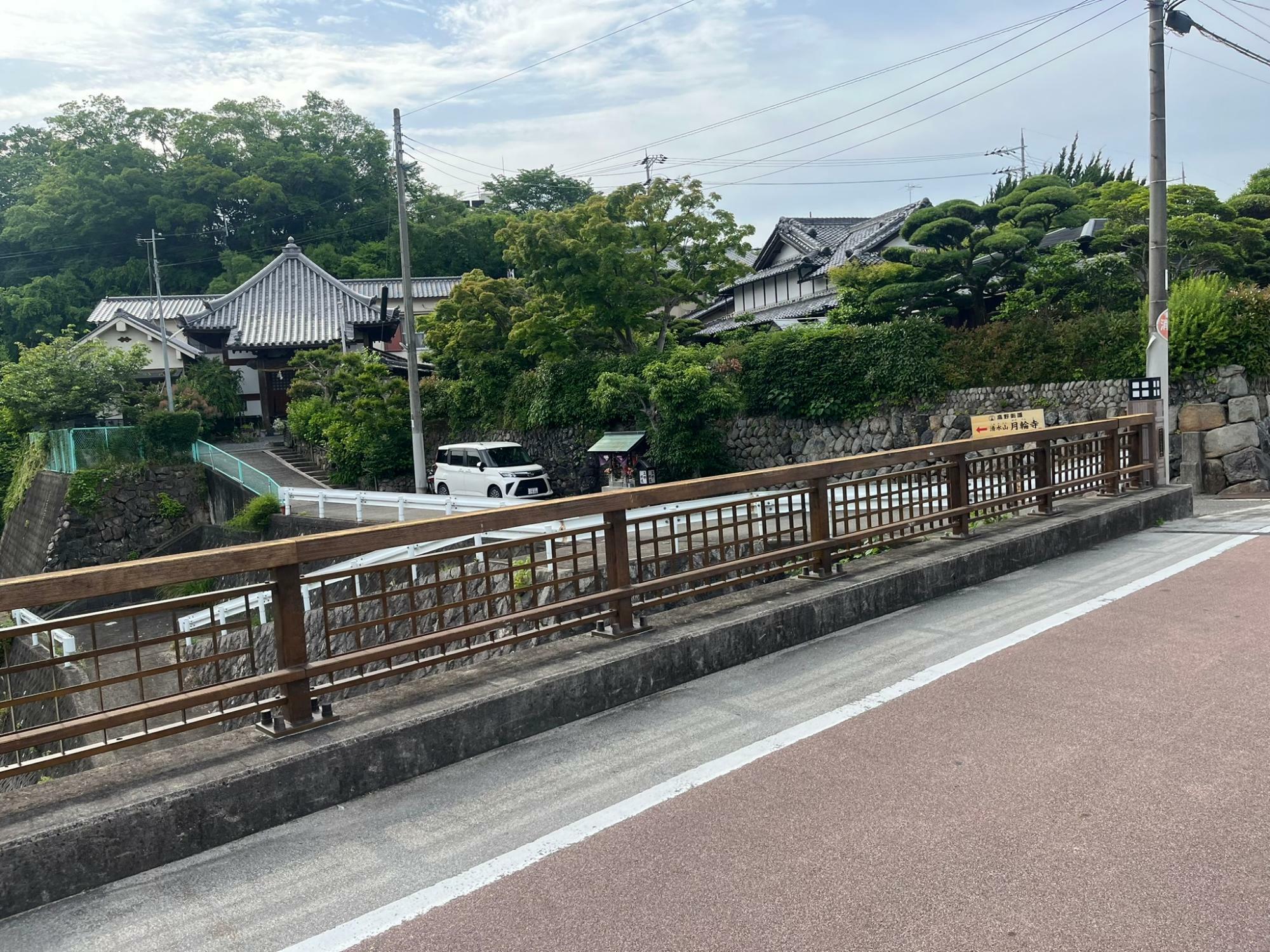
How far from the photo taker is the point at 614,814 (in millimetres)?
3805

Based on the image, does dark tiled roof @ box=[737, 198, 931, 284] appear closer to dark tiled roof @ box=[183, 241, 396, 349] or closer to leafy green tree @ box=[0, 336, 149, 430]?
dark tiled roof @ box=[183, 241, 396, 349]

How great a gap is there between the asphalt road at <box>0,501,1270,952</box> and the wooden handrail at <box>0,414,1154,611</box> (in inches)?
43.1

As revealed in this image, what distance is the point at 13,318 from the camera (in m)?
49.1

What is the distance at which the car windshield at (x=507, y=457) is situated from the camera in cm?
2545

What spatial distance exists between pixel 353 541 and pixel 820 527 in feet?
12.3

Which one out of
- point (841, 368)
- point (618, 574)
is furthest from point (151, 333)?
point (618, 574)

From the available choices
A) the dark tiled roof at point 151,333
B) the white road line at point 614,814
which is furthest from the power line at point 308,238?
the white road line at point 614,814

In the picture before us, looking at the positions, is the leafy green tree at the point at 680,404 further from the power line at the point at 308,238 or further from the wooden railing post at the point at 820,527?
the power line at the point at 308,238

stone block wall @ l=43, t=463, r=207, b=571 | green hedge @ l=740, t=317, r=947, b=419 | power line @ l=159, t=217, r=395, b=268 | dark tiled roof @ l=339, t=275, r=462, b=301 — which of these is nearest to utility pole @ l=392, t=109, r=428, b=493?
green hedge @ l=740, t=317, r=947, b=419

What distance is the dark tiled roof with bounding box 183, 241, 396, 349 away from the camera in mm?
40594

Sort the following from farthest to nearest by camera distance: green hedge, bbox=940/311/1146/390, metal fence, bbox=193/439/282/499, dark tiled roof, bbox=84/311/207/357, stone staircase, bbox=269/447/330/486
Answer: dark tiled roof, bbox=84/311/207/357, stone staircase, bbox=269/447/330/486, metal fence, bbox=193/439/282/499, green hedge, bbox=940/311/1146/390

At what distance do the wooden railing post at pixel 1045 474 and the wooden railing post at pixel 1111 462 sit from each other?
1733mm

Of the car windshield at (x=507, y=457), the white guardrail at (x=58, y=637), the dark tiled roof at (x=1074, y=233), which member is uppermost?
the dark tiled roof at (x=1074, y=233)

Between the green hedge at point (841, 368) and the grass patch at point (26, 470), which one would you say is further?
the grass patch at point (26, 470)
